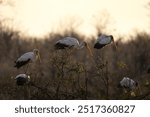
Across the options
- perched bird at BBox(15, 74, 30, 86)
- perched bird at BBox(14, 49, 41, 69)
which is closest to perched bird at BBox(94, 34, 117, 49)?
perched bird at BBox(14, 49, 41, 69)

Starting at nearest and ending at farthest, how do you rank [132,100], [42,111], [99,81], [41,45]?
[42,111], [132,100], [99,81], [41,45]

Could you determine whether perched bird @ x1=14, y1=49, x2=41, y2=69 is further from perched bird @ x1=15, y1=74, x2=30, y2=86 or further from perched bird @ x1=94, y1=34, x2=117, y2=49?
A: perched bird @ x1=94, y1=34, x2=117, y2=49

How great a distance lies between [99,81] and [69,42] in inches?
241

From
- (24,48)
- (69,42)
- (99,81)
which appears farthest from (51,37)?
(69,42)

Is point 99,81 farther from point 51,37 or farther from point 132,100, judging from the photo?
point 51,37

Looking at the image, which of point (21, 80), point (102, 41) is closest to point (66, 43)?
point (102, 41)

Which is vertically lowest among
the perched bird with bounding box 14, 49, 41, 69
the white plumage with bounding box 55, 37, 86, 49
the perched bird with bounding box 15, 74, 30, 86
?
the perched bird with bounding box 15, 74, 30, 86

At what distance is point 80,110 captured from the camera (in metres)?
7.93

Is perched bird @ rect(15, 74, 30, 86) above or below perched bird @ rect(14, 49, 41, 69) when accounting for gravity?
below

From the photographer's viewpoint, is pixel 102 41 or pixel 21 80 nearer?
pixel 21 80

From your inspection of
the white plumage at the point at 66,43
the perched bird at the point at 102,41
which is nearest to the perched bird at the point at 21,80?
A: the white plumage at the point at 66,43

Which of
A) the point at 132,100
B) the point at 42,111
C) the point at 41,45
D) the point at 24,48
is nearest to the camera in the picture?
the point at 42,111

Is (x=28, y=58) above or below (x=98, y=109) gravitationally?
above

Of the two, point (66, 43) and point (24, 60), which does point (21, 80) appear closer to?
point (24, 60)
